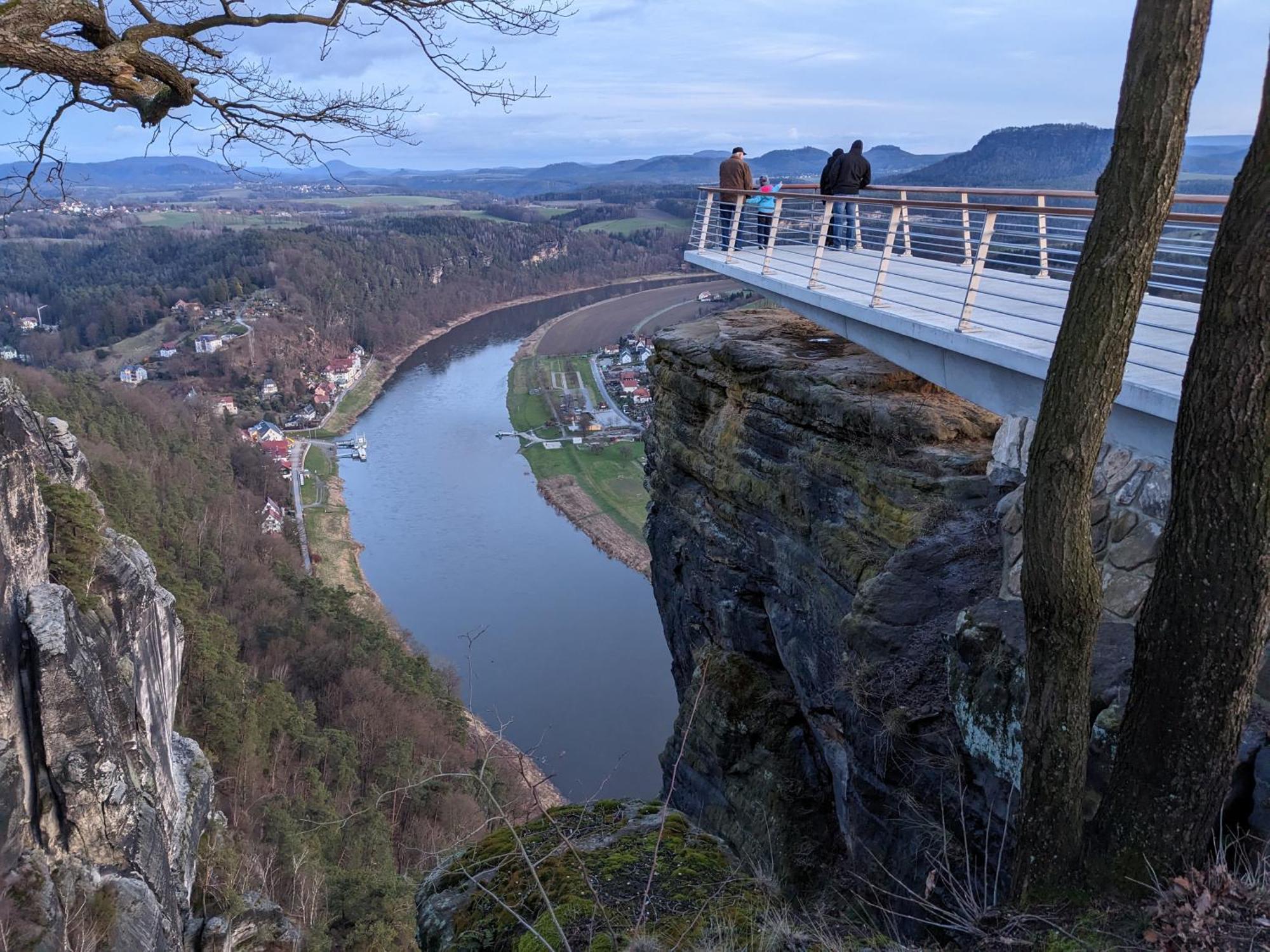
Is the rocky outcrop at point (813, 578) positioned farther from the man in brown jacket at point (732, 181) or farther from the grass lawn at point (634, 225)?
the grass lawn at point (634, 225)

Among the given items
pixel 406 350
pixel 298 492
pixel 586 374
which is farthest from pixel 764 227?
pixel 406 350

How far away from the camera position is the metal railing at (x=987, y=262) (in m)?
5.31

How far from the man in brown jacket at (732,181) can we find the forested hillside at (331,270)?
63.0m

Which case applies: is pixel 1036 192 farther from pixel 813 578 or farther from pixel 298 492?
pixel 298 492

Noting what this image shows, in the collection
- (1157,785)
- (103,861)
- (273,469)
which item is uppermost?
(1157,785)

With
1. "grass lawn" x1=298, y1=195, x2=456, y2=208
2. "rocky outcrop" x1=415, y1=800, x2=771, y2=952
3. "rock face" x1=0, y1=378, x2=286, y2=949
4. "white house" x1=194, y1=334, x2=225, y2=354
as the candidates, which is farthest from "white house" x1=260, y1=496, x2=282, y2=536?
"grass lawn" x1=298, y1=195, x2=456, y2=208

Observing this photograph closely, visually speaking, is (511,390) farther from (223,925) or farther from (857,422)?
(857,422)

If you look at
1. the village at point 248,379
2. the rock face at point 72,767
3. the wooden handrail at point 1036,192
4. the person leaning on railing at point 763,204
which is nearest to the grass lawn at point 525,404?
the village at point 248,379

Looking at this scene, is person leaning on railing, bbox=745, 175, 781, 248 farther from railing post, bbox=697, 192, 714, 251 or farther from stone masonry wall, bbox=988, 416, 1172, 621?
stone masonry wall, bbox=988, 416, 1172, 621

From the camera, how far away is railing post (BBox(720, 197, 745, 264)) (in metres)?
11.8

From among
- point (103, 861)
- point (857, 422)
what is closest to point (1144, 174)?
point (857, 422)

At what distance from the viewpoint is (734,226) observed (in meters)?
11.7

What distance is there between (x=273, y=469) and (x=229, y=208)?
14343 cm

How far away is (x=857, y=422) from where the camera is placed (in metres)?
7.27
